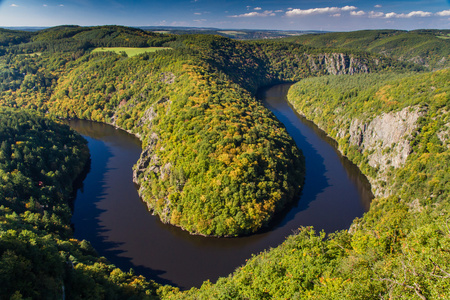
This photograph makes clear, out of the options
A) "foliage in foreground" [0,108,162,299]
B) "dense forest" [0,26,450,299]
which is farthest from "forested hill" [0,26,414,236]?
"foliage in foreground" [0,108,162,299]

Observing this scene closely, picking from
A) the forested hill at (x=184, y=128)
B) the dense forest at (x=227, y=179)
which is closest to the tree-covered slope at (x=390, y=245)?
the dense forest at (x=227, y=179)

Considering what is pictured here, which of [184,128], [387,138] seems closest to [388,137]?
[387,138]

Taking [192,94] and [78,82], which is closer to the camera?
[192,94]

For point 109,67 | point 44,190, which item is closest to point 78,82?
point 109,67

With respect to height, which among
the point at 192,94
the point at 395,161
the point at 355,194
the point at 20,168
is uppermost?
the point at 192,94

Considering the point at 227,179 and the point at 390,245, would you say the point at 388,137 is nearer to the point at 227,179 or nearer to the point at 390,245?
the point at 227,179

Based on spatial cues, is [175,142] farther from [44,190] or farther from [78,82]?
[78,82]

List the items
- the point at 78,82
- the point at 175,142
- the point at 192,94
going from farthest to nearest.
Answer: the point at 78,82 < the point at 192,94 < the point at 175,142
